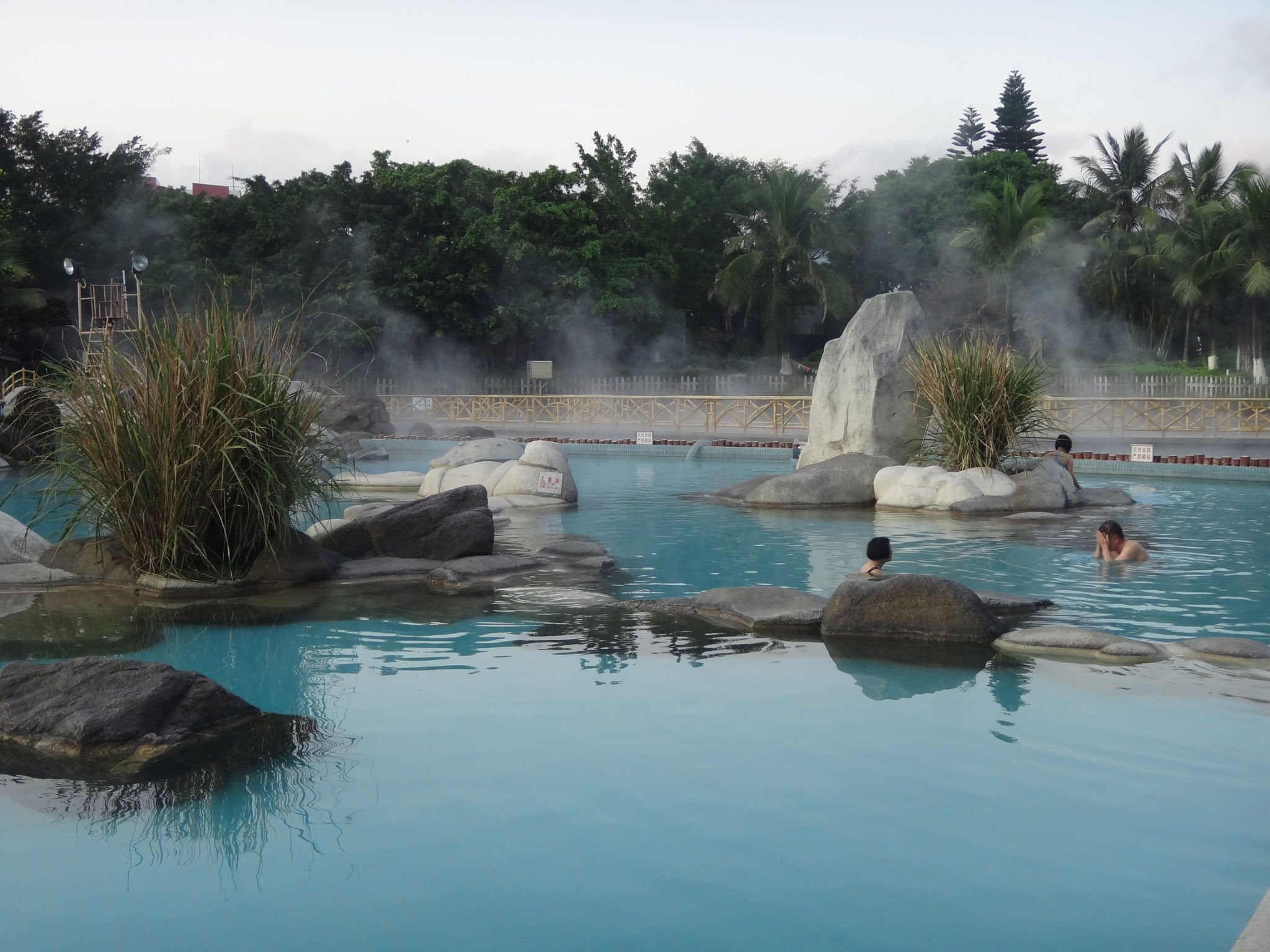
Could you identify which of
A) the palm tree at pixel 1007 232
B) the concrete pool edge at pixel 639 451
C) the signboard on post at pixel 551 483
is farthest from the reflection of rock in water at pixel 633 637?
the palm tree at pixel 1007 232

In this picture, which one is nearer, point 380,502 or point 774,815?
point 774,815

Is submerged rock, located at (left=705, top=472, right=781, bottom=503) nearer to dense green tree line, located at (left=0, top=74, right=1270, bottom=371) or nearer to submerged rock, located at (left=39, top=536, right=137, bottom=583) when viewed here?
submerged rock, located at (left=39, top=536, right=137, bottom=583)

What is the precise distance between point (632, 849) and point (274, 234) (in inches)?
1210

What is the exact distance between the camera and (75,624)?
21.5 ft

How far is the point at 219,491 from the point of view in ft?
23.6

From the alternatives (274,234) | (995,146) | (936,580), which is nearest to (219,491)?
(936,580)

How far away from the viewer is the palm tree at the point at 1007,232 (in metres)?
35.2

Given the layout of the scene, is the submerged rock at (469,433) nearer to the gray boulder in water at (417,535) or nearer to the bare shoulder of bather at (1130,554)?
the gray boulder in water at (417,535)

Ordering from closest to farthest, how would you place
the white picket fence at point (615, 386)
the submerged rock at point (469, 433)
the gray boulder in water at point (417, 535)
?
the gray boulder in water at point (417, 535) < the submerged rock at point (469, 433) < the white picket fence at point (615, 386)

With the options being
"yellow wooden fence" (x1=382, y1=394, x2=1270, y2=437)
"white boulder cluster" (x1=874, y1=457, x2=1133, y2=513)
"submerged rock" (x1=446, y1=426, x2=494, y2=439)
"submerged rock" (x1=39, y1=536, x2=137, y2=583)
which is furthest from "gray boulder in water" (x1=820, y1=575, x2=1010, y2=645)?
"submerged rock" (x1=446, y1=426, x2=494, y2=439)

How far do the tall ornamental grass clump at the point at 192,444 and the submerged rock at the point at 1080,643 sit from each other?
4482mm

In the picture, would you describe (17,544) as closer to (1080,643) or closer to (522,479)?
(522,479)

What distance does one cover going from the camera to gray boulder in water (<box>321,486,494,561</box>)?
28.2ft

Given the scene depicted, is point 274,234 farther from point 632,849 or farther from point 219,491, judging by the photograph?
point 632,849
